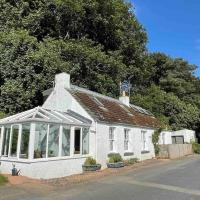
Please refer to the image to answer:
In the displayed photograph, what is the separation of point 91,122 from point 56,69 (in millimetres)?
11157

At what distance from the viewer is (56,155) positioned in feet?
58.2

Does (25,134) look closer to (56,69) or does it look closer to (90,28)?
(56,69)

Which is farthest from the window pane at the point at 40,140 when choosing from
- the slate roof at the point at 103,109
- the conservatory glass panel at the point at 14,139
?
the slate roof at the point at 103,109

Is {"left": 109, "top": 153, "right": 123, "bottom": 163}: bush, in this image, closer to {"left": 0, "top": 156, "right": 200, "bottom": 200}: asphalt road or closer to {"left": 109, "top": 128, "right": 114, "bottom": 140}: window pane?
{"left": 109, "top": 128, "right": 114, "bottom": 140}: window pane

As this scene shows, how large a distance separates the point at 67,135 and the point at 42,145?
2191mm

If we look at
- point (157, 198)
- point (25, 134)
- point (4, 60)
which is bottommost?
point (157, 198)

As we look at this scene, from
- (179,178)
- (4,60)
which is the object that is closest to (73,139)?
(179,178)

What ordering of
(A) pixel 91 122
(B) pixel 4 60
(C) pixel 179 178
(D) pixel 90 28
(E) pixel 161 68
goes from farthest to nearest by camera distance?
(E) pixel 161 68 < (D) pixel 90 28 < (B) pixel 4 60 < (A) pixel 91 122 < (C) pixel 179 178

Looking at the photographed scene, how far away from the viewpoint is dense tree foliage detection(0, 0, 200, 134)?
100ft

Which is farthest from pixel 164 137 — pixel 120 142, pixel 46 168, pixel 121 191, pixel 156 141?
pixel 121 191

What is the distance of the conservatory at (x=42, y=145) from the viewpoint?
650 inches

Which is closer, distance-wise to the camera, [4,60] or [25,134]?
[25,134]

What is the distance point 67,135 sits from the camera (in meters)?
19.0

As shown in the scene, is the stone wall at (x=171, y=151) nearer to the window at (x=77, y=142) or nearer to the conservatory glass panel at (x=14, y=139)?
the window at (x=77, y=142)
